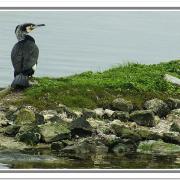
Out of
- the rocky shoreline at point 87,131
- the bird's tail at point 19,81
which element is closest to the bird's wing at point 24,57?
the bird's tail at point 19,81

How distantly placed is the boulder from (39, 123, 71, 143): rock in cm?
66

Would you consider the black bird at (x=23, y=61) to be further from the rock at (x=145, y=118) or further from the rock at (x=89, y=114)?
the rock at (x=145, y=118)

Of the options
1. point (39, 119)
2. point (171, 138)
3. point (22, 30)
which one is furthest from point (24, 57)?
point (171, 138)

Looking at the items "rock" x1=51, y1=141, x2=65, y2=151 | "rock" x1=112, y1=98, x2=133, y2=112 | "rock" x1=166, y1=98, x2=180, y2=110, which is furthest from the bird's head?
"rock" x1=51, y1=141, x2=65, y2=151

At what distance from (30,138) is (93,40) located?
917 inches

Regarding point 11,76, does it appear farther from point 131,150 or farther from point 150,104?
point 131,150

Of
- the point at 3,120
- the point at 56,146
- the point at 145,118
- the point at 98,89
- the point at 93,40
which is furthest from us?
the point at 93,40

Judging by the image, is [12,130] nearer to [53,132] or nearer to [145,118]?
[53,132]

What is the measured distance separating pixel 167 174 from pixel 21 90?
25.2 ft

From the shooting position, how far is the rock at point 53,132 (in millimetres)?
20359

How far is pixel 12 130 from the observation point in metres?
20.8

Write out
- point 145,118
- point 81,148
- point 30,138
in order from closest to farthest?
point 81,148
point 30,138
point 145,118

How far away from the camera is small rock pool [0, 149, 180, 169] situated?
18750 millimetres

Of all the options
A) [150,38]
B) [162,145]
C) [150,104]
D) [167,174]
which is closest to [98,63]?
[150,38]
